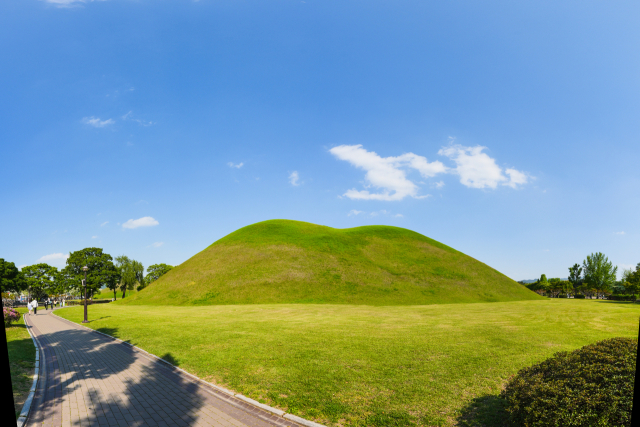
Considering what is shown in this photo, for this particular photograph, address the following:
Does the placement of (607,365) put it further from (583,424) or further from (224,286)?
(224,286)

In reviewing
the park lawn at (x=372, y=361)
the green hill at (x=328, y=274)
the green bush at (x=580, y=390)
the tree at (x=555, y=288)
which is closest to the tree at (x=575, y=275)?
the tree at (x=555, y=288)

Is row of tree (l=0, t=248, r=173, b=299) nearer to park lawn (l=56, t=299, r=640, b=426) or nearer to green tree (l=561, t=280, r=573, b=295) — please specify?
park lawn (l=56, t=299, r=640, b=426)

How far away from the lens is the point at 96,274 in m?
71.4

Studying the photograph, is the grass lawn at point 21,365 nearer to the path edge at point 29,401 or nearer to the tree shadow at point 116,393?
the path edge at point 29,401

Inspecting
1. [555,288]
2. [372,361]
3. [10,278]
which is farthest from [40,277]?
[555,288]

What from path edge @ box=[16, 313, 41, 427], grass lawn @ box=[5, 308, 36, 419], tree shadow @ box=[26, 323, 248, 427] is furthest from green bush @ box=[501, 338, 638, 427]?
grass lawn @ box=[5, 308, 36, 419]

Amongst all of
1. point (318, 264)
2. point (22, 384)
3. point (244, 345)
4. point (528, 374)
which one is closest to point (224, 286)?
point (318, 264)

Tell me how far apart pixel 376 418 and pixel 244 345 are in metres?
9.67

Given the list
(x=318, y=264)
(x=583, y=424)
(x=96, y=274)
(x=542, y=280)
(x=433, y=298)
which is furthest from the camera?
(x=542, y=280)

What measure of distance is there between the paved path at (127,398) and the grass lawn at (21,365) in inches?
15.8

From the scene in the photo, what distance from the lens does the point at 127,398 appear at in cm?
1017

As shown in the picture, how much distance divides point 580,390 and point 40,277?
100771 mm

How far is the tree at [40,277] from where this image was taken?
73125 mm

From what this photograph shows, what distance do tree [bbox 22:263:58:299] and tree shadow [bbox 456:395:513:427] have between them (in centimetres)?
9285
